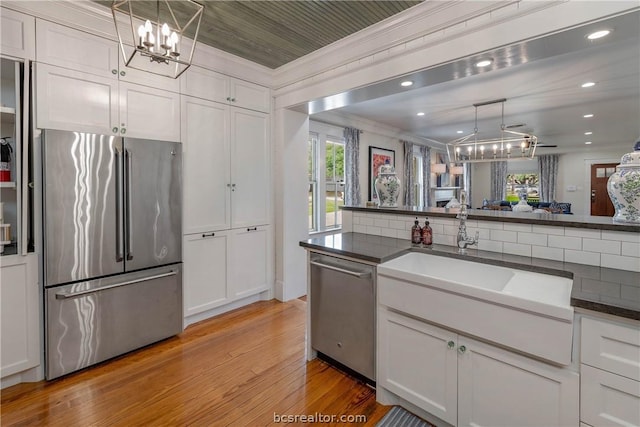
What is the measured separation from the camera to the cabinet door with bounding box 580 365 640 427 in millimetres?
1096

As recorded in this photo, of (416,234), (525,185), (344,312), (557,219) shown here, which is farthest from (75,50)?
(525,185)

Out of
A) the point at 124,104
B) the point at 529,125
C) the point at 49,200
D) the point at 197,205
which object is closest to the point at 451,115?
the point at 529,125

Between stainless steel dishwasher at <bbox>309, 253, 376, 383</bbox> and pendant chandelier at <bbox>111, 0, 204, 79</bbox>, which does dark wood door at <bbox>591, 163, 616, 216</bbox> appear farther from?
pendant chandelier at <bbox>111, 0, 204, 79</bbox>

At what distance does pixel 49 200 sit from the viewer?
2.04 metres

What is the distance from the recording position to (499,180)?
11.0m

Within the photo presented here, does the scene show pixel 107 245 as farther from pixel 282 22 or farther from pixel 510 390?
pixel 510 390

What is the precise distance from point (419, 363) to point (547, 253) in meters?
0.98

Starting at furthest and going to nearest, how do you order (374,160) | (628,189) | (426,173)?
(426,173), (374,160), (628,189)

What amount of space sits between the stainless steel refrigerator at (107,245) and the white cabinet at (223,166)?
23 centimetres

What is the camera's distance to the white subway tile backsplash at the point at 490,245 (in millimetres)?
1958

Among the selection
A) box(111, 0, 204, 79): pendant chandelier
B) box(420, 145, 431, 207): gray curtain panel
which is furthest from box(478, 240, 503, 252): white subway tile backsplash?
box(420, 145, 431, 207): gray curtain panel

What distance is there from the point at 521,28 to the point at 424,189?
624 cm

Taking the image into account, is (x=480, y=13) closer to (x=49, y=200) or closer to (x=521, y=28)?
(x=521, y=28)

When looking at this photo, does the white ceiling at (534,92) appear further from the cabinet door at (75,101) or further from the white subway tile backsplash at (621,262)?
the cabinet door at (75,101)
